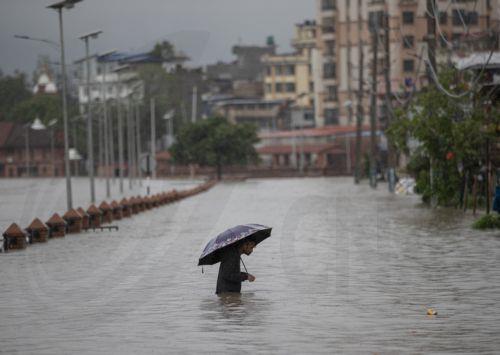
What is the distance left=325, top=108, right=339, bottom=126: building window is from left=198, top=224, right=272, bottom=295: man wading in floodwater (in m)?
156

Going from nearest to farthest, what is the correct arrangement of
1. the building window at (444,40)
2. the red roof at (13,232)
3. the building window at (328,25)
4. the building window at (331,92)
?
the red roof at (13,232), the building window at (444,40), the building window at (328,25), the building window at (331,92)

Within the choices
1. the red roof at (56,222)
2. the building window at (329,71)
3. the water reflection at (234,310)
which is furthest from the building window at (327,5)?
the water reflection at (234,310)

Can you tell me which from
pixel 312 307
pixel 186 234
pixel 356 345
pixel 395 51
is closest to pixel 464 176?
pixel 186 234

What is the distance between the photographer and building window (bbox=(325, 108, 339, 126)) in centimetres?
17475

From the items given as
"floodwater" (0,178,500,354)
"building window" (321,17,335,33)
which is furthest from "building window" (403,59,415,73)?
"floodwater" (0,178,500,354)

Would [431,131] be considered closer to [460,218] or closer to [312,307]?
[460,218]

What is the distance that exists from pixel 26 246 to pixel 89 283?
10.1 m

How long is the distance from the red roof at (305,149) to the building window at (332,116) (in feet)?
26.1

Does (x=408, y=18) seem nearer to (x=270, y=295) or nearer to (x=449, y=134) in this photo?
(x=449, y=134)

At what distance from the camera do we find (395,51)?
489 feet

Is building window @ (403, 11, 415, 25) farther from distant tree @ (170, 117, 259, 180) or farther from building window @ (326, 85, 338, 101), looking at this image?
building window @ (326, 85, 338, 101)

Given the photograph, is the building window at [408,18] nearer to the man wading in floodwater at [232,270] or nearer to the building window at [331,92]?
the building window at [331,92]

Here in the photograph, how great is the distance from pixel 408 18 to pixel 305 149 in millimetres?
22263

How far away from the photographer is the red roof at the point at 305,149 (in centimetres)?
15550
